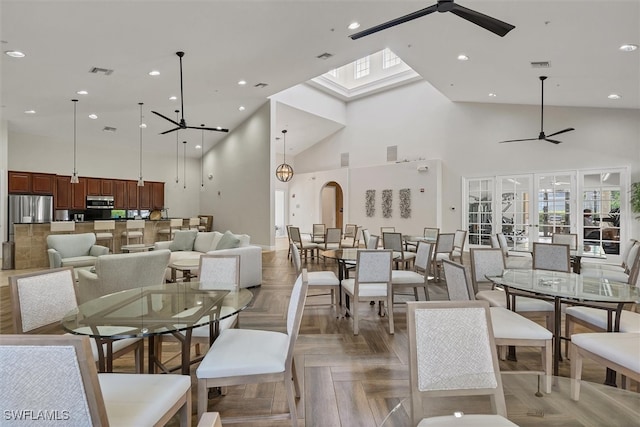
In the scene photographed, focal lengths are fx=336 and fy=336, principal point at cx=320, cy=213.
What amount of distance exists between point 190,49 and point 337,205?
10116mm

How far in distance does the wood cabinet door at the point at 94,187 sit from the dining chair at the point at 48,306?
30.9 ft

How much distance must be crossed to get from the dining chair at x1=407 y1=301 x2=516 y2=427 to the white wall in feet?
25.7

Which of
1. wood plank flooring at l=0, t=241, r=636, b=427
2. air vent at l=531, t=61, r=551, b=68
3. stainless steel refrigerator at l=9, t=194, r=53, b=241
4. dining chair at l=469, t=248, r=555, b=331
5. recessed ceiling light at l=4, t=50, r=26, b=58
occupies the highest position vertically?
air vent at l=531, t=61, r=551, b=68

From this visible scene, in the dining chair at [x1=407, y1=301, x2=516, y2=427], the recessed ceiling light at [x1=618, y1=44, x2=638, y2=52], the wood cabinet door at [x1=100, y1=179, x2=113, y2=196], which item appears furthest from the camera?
the wood cabinet door at [x1=100, y1=179, x2=113, y2=196]

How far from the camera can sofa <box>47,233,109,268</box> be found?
5738 millimetres

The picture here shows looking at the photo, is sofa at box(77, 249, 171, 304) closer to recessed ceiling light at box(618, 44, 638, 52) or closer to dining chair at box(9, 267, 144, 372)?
dining chair at box(9, 267, 144, 372)

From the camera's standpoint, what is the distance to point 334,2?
175 inches

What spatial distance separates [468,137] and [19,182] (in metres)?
11.8

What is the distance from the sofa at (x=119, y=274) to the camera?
11.7 ft

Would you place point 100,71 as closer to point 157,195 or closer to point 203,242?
point 203,242

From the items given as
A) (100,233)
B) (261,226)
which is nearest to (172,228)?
(100,233)

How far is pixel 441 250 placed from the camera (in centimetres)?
587

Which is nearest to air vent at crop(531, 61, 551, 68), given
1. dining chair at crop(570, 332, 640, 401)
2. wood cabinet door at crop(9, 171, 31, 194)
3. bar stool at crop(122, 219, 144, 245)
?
dining chair at crop(570, 332, 640, 401)

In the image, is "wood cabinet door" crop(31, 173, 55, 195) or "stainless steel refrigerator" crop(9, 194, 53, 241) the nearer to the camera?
"stainless steel refrigerator" crop(9, 194, 53, 241)
